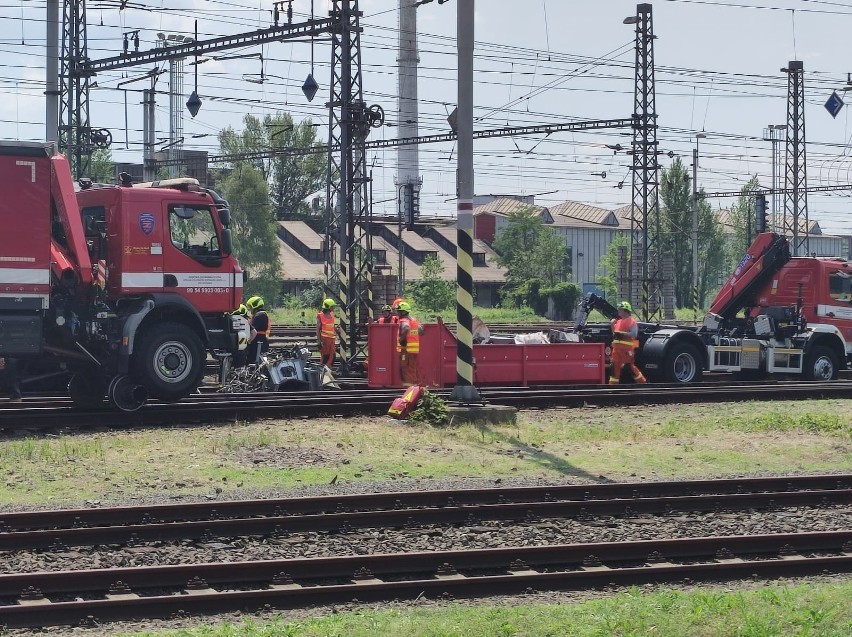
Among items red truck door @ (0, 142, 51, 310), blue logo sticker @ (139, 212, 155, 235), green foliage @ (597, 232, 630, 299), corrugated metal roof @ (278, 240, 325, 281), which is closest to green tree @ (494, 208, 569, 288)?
green foliage @ (597, 232, 630, 299)

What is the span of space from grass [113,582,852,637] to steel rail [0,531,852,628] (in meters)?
0.34

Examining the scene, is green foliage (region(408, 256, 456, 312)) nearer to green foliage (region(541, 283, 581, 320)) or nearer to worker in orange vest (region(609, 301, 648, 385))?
green foliage (region(541, 283, 581, 320))

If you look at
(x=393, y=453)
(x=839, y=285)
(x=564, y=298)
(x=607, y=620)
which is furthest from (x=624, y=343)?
(x=564, y=298)

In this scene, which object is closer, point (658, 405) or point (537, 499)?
point (537, 499)

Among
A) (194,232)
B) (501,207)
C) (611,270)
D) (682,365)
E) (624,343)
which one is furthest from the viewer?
(501,207)

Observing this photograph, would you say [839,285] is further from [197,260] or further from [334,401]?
[197,260]

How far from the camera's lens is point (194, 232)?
731 inches

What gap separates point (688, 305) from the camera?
307ft

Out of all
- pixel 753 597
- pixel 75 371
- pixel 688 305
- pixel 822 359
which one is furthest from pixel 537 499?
pixel 688 305

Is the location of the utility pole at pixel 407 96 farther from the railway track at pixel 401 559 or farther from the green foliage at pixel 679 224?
the railway track at pixel 401 559

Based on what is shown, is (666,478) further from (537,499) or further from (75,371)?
(75,371)

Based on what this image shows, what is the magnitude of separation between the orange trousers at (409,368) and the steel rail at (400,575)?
39.8 feet

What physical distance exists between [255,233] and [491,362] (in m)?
57.8

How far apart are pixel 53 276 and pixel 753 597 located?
11917mm
